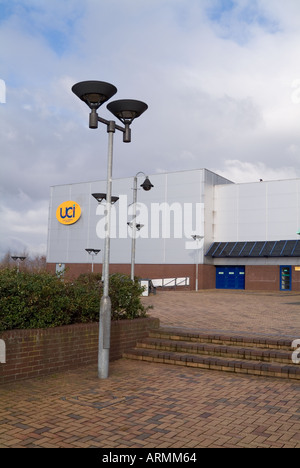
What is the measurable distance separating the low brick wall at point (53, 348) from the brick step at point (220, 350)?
29.0 inches

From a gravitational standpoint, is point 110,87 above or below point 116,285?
above

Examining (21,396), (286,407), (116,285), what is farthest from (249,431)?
(116,285)

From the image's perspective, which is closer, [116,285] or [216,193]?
[116,285]

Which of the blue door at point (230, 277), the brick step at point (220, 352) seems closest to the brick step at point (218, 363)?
the brick step at point (220, 352)

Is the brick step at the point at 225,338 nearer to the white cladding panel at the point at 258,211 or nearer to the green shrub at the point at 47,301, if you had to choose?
the green shrub at the point at 47,301

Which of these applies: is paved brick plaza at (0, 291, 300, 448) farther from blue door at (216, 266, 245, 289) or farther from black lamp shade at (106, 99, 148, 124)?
blue door at (216, 266, 245, 289)

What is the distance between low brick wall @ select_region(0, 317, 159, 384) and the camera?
22.7 ft

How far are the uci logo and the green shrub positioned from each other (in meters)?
37.1

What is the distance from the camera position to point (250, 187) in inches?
1516

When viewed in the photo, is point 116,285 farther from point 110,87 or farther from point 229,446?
point 229,446

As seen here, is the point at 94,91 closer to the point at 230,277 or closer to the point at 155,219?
the point at 155,219

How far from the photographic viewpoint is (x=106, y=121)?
798cm

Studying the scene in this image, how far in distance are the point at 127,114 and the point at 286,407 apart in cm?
575
